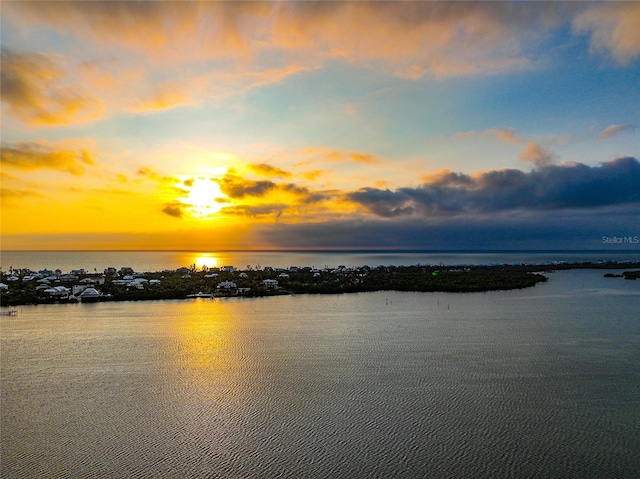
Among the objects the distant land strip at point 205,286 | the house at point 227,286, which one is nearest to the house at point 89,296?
the distant land strip at point 205,286

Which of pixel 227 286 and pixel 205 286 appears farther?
pixel 205 286

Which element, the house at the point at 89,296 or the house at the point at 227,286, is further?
the house at the point at 227,286

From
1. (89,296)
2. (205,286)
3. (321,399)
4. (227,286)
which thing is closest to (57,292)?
(89,296)

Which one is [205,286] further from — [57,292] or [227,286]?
[57,292]

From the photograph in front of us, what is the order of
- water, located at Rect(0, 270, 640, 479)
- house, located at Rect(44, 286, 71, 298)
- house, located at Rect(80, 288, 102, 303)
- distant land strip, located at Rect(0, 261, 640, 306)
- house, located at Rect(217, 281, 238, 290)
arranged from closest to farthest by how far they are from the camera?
water, located at Rect(0, 270, 640, 479) < house, located at Rect(80, 288, 102, 303) < house, located at Rect(44, 286, 71, 298) < distant land strip, located at Rect(0, 261, 640, 306) < house, located at Rect(217, 281, 238, 290)

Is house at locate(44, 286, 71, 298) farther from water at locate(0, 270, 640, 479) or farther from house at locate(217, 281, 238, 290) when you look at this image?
house at locate(217, 281, 238, 290)

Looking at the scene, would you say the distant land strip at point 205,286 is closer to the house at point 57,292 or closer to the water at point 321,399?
the house at point 57,292

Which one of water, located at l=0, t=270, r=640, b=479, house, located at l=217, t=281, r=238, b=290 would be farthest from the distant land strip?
water, located at l=0, t=270, r=640, b=479

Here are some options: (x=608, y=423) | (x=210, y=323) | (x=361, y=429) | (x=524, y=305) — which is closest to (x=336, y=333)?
(x=210, y=323)
